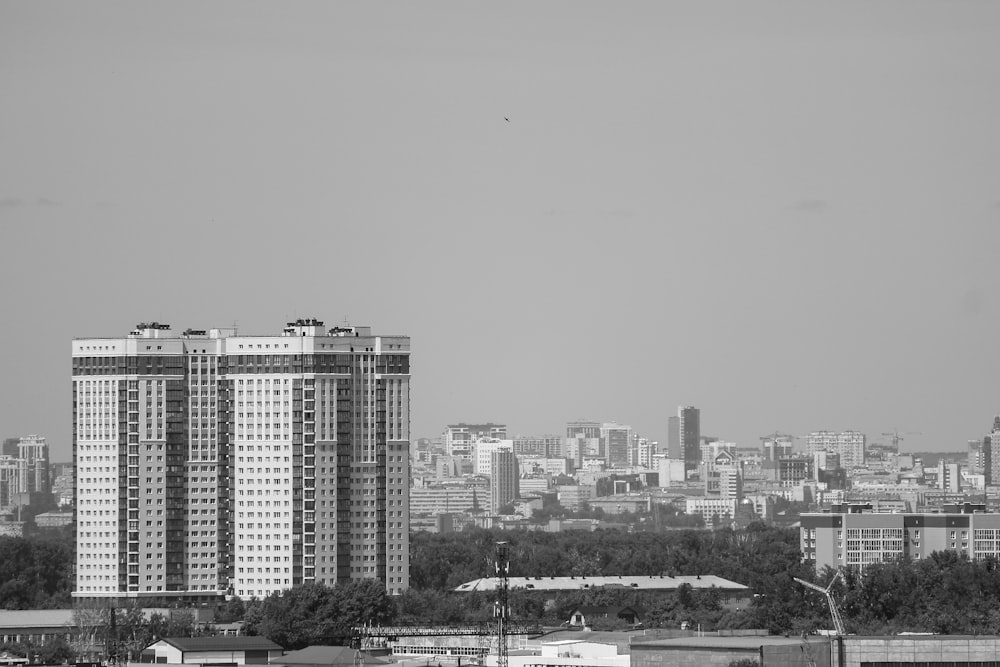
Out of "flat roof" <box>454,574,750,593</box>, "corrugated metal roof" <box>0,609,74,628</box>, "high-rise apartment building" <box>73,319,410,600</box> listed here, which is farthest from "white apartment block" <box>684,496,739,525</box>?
"corrugated metal roof" <box>0,609,74,628</box>

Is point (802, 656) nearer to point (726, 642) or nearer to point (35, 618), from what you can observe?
point (726, 642)

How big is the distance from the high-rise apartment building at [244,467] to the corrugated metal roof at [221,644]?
61.6 feet

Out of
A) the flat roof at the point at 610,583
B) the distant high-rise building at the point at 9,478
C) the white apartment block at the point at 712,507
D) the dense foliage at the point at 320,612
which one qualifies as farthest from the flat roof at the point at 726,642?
the white apartment block at the point at 712,507

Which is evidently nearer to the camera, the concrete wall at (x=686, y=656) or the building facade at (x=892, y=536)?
the concrete wall at (x=686, y=656)

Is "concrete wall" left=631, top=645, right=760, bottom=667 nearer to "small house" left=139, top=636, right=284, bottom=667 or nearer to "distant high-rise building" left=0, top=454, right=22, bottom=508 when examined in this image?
"small house" left=139, top=636, right=284, bottom=667

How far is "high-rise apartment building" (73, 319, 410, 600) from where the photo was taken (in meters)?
76.2

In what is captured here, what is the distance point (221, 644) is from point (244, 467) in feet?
69.7

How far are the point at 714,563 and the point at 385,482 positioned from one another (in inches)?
1037

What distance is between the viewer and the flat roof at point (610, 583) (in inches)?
3462

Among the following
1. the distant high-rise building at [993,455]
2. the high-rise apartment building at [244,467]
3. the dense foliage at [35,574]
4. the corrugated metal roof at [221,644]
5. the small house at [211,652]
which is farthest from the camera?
the distant high-rise building at [993,455]

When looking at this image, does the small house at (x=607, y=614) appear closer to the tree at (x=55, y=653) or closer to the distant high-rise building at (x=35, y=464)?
the tree at (x=55, y=653)

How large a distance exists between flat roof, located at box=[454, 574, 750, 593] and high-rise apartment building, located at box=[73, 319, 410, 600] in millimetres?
10667

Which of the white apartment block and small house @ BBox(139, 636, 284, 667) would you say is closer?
small house @ BBox(139, 636, 284, 667)

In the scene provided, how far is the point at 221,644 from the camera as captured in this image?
5572cm
